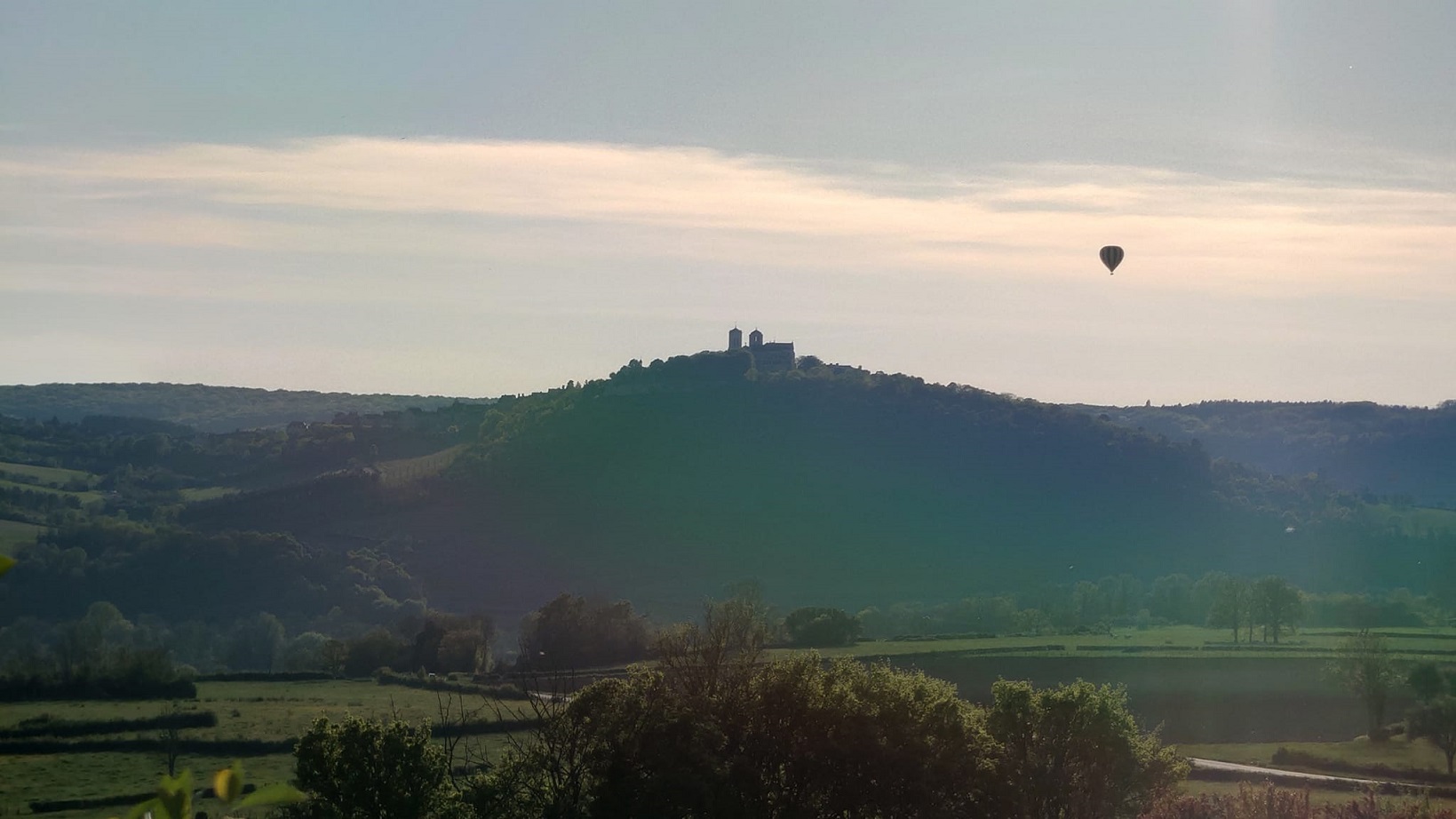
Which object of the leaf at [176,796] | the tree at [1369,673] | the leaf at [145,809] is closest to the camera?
the leaf at [145,809]

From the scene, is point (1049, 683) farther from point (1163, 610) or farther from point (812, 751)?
point (1163, 610)

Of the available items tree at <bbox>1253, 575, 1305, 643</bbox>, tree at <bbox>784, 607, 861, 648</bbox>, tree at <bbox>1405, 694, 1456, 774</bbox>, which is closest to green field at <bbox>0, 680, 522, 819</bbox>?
tree at <bbox>784, 607, 861, 648</bbox>

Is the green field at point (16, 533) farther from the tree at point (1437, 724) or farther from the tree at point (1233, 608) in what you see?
the tree at point (1437, 724)

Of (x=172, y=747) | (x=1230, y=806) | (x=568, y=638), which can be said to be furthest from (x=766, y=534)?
(x=1230, y=806)

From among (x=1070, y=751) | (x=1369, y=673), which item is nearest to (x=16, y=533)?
(x=1369, y=673)

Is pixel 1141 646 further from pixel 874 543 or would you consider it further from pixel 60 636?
pixel 60 636

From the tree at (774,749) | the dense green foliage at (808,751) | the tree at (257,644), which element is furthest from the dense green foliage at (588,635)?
the tree at (257,644)
